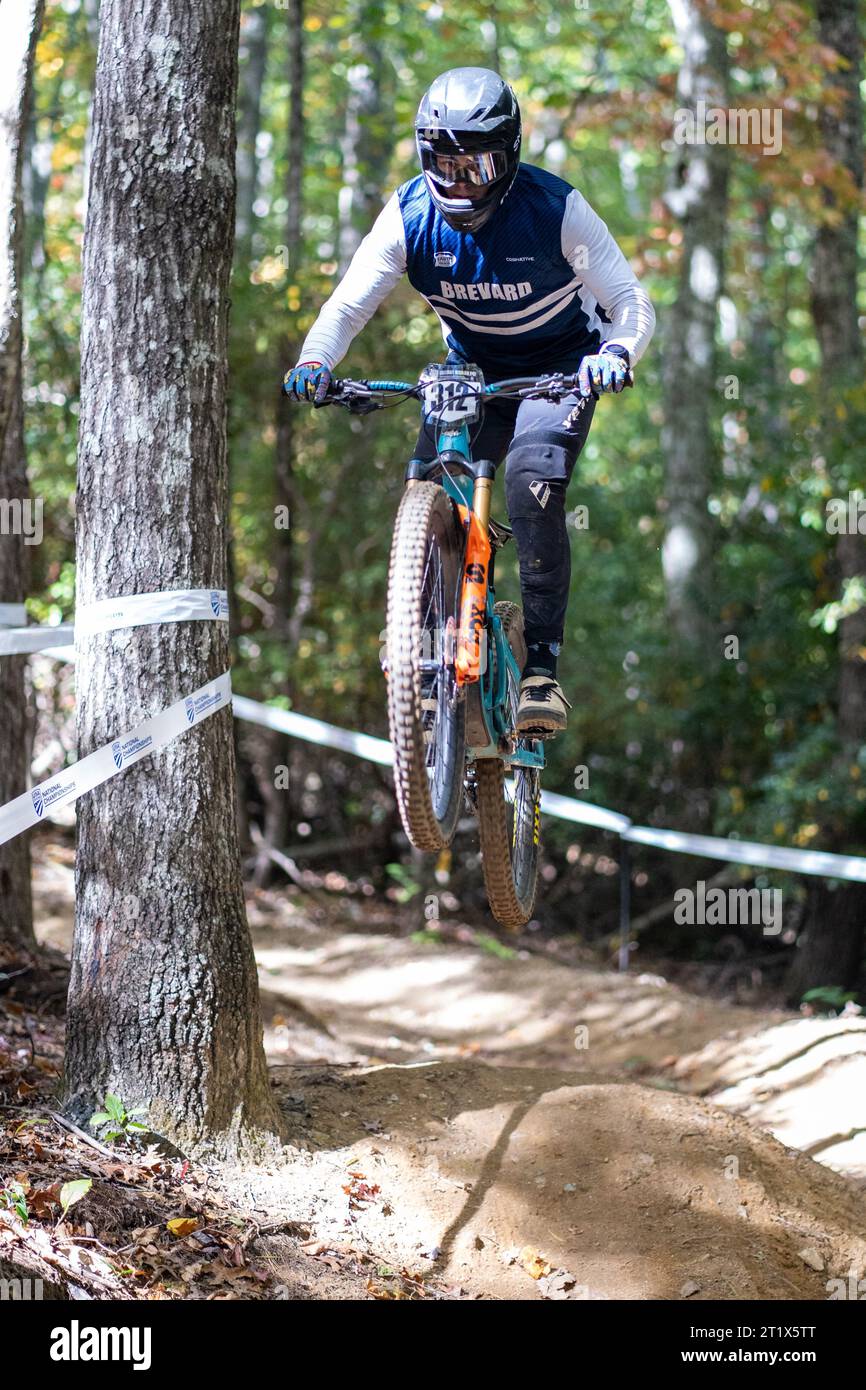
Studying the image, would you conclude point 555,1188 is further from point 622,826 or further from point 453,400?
point 622,826

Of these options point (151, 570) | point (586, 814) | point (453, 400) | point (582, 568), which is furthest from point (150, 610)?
point (582, 568)

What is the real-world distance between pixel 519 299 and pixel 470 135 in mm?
662

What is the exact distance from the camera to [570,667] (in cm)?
1079

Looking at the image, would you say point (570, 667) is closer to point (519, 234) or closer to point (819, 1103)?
point (819, 1103)

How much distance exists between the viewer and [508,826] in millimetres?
4586

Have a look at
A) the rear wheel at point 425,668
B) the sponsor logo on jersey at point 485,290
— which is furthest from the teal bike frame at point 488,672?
the sponsor logo on jersey at point 485,290

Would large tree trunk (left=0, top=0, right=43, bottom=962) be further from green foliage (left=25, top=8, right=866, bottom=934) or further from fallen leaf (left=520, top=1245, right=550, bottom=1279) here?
green foliage (left=25, top=8, right=866, bottom=934)

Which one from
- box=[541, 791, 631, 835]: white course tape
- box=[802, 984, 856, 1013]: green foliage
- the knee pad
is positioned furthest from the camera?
box=[802, 984, 856, 1013]: green foliage

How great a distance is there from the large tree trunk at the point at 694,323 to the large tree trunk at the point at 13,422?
7203mm

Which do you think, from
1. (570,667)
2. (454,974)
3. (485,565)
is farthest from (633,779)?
(485,565)

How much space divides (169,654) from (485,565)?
109 cm

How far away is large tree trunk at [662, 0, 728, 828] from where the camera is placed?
39.4 feet

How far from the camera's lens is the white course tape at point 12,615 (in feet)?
17.6

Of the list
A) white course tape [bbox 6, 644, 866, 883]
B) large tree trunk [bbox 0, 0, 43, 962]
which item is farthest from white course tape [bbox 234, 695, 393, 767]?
large tree trunk [bbox 0, 0, 43, 962]
